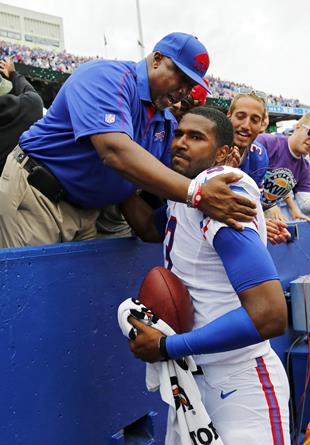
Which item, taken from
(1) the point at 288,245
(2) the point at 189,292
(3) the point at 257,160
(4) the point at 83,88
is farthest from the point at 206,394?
(1) the point at 288,245

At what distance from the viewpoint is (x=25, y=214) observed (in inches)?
85.4

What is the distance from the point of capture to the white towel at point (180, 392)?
1575 mm

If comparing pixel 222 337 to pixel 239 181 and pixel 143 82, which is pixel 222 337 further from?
pixel 143 82

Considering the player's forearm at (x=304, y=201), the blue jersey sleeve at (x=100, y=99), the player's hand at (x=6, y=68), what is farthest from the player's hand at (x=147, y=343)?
the player's forearm at (x=304, y=201)

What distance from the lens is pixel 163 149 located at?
240 cm

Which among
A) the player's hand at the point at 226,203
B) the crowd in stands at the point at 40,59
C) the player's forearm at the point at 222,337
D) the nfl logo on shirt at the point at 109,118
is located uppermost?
the crowd in stands at the point at 40,59

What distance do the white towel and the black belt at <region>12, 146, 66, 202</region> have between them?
29.1 inches

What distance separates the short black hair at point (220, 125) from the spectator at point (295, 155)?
2316mm

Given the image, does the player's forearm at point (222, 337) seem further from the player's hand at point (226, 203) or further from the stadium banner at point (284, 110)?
the stadium banner at point (284, 110)

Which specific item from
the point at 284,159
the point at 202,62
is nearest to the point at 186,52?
the point at 202,62

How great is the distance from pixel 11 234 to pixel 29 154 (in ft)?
1.22

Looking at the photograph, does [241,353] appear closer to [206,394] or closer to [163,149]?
[206,394]

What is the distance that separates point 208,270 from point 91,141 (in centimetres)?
68

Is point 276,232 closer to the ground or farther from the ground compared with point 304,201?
farther from the ground
